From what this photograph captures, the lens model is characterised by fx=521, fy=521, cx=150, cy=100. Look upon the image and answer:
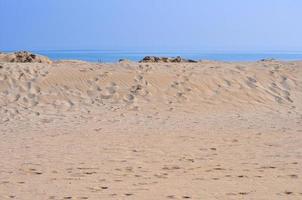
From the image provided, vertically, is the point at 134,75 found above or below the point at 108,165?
above

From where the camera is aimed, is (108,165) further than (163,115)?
No

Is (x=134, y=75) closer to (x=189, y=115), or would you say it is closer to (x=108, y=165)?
(x=189, y=115)

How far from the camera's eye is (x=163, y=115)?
A: 38.3ft

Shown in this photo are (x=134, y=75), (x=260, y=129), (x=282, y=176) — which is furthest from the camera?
(x=134, y=75)

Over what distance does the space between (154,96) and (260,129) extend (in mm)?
3583

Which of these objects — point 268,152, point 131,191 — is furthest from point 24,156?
point 268,152

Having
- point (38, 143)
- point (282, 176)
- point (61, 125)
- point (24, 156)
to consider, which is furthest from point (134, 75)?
point (282, 176)

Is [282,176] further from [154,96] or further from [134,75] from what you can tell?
[134,75]

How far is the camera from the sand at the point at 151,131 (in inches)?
240

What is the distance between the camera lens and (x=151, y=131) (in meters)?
9.95

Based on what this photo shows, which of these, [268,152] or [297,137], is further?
[297,137]

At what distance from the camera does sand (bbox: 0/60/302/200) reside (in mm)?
6086

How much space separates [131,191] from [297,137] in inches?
176

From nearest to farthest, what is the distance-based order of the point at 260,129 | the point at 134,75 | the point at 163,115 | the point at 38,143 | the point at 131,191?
the point at 131,191, the point at 38,143, the point at 260,129, the point at 163,115, the point at 134,75
